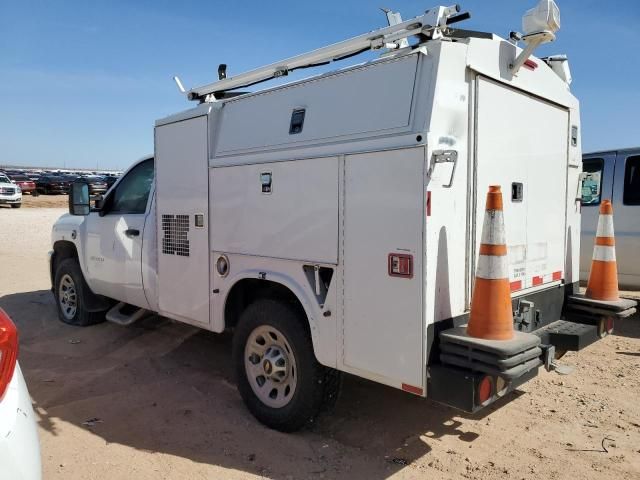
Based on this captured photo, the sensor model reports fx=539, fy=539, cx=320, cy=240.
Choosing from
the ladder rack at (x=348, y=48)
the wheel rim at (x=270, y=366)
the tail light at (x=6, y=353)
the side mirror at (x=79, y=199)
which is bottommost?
the wheel rim at (x=270, y=366)

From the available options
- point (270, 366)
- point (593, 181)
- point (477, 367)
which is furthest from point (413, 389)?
point (593, 181)

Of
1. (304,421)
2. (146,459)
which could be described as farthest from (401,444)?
(146,459)

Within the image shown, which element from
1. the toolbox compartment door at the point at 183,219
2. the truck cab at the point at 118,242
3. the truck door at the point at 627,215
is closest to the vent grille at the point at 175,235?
the toolbox compartment door at the point at 183,219

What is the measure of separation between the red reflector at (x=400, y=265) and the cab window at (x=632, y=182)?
18.2 ft

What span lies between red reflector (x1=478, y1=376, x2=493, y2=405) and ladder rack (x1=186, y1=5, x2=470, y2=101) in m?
1.99

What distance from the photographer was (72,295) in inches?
271

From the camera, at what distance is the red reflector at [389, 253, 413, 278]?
301 centimetres

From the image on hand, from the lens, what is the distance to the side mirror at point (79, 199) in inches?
234

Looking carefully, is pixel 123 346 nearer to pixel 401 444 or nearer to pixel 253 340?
pixel 253 340

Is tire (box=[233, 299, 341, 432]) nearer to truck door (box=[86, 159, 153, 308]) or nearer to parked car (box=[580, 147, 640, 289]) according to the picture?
truck door (box=[86, 159, 153, 308])

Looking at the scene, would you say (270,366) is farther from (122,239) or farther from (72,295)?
(72,295)

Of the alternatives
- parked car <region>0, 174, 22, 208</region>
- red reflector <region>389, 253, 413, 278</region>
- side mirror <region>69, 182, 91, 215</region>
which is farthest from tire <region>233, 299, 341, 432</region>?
parked car <region>0, 174, 22, 208</region>

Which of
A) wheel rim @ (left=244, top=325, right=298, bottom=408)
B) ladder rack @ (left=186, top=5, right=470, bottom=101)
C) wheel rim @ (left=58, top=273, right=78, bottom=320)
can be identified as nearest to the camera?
ladder rack @ (left=186, top=5, right=470, bottom=101)

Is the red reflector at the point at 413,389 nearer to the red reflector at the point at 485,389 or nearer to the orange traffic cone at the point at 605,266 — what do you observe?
the red reflector at the point at 485,389
